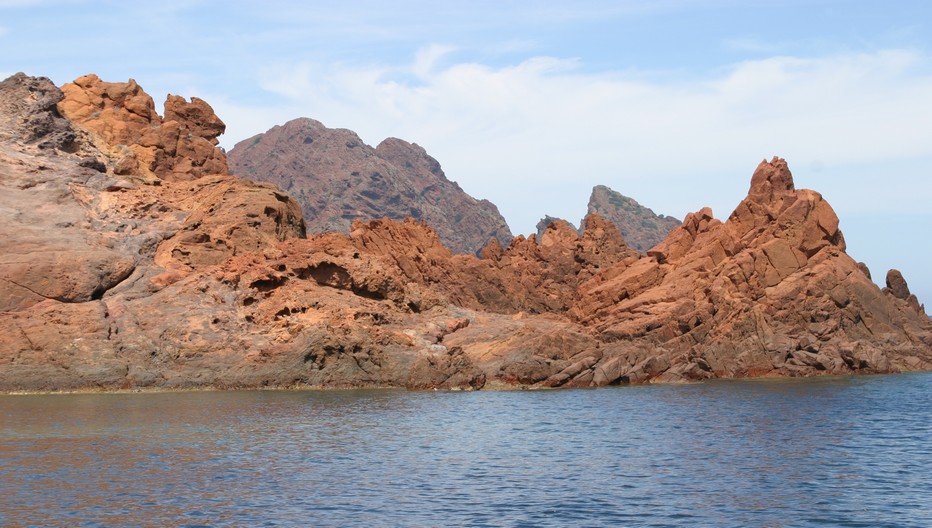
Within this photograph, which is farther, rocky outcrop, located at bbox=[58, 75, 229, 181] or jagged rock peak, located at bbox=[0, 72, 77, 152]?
rocky outcrop, located at bbox=[58, 75, 229, 181]

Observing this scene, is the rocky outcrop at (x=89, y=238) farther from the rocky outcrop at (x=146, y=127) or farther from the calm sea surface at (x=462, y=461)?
the calm sea surface at (x=462, y=461)

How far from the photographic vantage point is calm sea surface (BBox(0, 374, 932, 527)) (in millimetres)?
30125

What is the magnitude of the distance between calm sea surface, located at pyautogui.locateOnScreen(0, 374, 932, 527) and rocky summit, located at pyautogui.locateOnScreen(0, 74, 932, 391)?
26.7 ft

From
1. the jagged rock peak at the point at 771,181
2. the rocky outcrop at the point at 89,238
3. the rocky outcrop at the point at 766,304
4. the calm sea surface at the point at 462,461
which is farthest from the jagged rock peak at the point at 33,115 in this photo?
the jagged rock peak at the point at 771,181

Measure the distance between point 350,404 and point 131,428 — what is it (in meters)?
16.5

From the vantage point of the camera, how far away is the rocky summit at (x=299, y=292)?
2926 inches

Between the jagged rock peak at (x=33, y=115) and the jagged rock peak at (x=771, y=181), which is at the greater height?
the jagged rock peak at (x=33, y=115)

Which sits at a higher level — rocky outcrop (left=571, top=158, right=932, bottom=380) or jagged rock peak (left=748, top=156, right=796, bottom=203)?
jagged rock peak (left=748, top=156, right=796, bottom=203)

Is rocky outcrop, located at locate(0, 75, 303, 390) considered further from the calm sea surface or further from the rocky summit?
the calm sea surface

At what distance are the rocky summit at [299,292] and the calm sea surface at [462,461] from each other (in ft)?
26.7

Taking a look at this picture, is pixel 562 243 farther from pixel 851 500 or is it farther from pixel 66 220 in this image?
pixel 851 500

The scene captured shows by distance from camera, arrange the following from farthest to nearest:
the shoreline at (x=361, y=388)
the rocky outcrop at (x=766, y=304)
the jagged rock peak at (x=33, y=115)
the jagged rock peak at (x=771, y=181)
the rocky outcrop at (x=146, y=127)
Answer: the rocky outcrop at (x=146, y=127) < the jagged rock peak at (x=771, y=181) < the jagged rock peak at (x=33, y=115) < the rocky outcrop at (x=766, y=304) < the shoreline at (x=361, y=388)

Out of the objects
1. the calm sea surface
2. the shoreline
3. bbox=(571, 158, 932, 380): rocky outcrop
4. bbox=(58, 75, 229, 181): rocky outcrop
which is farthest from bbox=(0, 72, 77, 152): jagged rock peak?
bbox=(571, 158, 932, 380): rocky outcrop

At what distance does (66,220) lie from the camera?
84.3 meters
